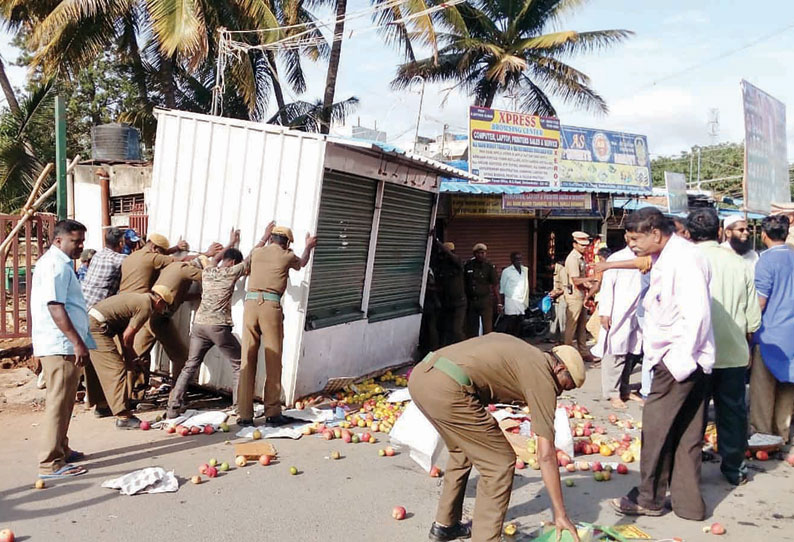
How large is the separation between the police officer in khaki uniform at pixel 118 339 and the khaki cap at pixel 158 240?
0.79m

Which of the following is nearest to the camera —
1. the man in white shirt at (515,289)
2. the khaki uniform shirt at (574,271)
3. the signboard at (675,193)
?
the khaki uniform shirt at (574,271)

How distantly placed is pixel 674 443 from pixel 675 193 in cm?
1381

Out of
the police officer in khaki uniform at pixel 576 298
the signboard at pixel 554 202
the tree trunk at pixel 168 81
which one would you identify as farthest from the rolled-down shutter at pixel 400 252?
the tree trunk at pixel 168 81

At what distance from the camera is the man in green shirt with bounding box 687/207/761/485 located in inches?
192

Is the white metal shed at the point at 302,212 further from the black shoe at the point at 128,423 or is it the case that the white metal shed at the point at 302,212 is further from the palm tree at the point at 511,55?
the palm tree at the point at 511,55

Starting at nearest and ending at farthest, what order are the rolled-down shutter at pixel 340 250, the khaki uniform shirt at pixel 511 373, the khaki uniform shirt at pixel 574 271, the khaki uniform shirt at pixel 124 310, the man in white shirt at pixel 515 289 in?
the khaki uniform shirt at pixel 511 373 < the khaki uniform shirt at pixel 124 310 < the rolled-down shutter at pixel 340 250 < the khaki uniform shirt at pixel 574 271 < the man in white shirt at pixel 515 289

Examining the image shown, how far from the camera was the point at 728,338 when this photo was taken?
191 inches

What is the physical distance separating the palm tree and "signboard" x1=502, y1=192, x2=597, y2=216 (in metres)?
6.84

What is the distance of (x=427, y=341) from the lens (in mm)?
10266

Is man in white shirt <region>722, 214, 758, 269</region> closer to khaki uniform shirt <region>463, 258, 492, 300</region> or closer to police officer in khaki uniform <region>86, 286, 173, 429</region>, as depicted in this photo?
khaki uniform shirt <region>463, 258, 492, 300</region>

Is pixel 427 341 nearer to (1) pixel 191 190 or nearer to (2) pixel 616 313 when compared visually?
(2) pixel 616 313

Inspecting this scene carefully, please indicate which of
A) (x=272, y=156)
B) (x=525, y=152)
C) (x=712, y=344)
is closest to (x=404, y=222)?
(x=272, y=156)

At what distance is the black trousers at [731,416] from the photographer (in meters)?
5.04

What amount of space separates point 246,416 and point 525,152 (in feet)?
34.8
